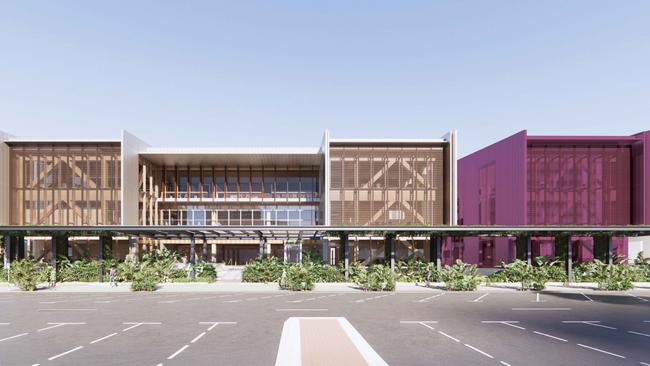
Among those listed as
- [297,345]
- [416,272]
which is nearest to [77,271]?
[416,272]

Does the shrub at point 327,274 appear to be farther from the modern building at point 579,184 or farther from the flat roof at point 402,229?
the modern building at point 579,184

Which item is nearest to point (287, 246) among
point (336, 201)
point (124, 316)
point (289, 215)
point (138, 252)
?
point (289, 215)

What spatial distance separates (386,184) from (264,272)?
724 inches

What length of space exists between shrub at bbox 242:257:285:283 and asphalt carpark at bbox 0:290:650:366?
7069 millimetres

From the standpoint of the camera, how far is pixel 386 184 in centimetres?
4972

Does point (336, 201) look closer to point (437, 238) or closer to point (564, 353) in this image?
point (437, 238)

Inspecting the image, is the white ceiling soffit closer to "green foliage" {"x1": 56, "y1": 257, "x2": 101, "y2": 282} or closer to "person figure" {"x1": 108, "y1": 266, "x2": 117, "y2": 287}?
"green foliage" {"x1": 56, "y1": 257, "x2": 101, "y2": 282}

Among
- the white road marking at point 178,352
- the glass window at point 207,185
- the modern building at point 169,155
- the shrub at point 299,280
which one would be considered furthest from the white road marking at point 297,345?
the glass window at point 207,185

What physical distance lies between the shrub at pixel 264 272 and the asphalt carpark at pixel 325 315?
23.2ft

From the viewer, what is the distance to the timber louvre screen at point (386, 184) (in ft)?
163

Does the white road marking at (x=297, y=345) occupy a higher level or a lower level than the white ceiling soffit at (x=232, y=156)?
lower

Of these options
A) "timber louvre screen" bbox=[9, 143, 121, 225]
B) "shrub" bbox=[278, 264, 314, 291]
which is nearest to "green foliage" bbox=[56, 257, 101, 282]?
"timber louvre screen" bbox=[9, 143, 121, 225]

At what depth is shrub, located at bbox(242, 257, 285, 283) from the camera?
37.0 metres

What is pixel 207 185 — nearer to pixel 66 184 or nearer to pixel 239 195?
pixel 239 195
